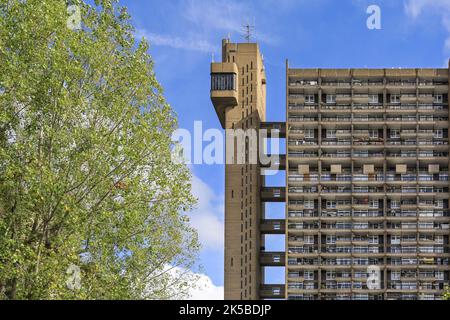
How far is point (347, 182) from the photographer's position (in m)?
118

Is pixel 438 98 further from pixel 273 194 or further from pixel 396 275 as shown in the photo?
pixel 273 194

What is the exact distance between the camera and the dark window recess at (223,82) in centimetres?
11350

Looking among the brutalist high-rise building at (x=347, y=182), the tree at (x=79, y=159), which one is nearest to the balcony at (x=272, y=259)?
the brutalist high-rise building at (x=347, y=182)

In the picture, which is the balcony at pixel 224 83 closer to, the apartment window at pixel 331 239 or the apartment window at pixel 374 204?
the apartment window at pixel 331 239

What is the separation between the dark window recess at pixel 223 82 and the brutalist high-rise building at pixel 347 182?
13cm

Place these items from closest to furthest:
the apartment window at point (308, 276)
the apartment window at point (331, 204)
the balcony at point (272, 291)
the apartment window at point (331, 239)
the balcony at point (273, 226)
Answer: the balcony at point (272, 291) < the apartment window at point (308, 276) < the apartment window at point (331, 239) < the balcony at point (273, 226) < the apartment window at point (331, 204)

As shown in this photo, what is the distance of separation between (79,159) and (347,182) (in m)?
87.9

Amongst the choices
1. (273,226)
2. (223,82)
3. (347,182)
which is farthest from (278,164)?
(223,82)

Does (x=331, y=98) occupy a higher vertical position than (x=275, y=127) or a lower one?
higher
